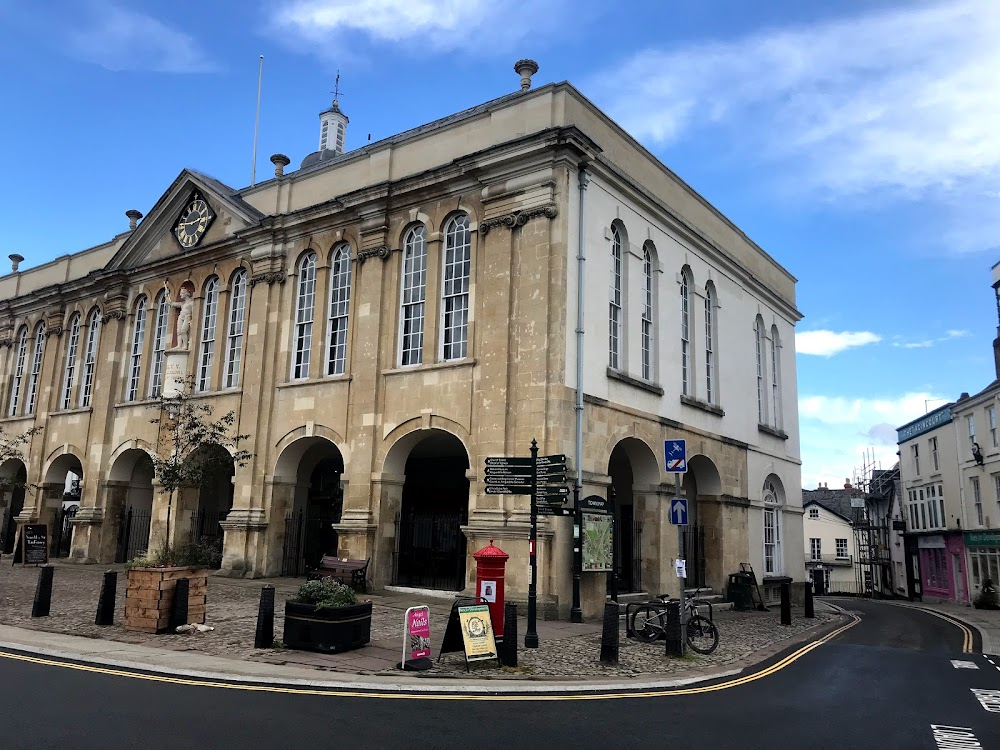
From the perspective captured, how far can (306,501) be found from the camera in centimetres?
2355

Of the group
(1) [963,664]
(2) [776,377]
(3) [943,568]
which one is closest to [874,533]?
(3) [943,568]

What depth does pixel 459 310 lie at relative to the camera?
19.8m

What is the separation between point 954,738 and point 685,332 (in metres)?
16.0

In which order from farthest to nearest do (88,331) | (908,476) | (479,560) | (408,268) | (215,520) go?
(908,476) → (88,331) → (215,520) → (408,268) → (479,560)

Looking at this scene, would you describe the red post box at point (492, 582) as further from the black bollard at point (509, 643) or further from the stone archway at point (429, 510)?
A: the stone archway at point (429, 510)

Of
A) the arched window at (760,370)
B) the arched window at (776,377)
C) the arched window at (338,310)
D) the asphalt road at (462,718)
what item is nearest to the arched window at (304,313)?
the arched window at (338,310)

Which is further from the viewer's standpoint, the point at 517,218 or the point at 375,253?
the point at 375,253

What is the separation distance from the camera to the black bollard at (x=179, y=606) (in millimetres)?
12914

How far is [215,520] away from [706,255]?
60.5ft

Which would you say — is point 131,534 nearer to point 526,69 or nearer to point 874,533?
point 526,69

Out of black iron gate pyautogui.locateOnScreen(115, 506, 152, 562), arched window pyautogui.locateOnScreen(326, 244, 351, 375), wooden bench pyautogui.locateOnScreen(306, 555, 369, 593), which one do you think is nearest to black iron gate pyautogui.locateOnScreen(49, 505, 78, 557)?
black iron gate pyautogui.locateOnScreen(115, 506, 152, 562)

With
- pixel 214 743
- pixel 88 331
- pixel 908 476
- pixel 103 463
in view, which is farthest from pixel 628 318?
pixel 908 476

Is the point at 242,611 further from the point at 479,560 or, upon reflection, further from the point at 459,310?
the point at 459,310

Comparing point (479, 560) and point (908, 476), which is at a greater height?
point (908, 476)
